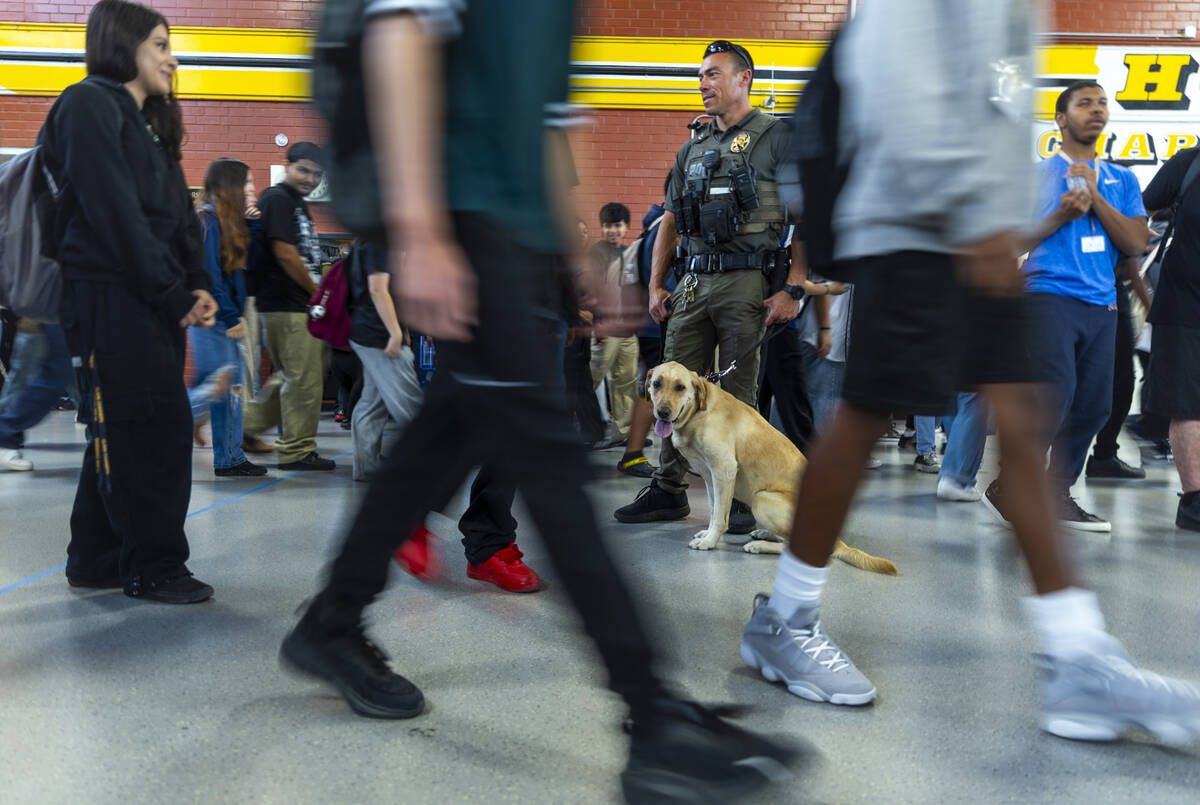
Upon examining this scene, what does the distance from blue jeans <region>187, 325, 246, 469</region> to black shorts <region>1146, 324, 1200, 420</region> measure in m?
3.62

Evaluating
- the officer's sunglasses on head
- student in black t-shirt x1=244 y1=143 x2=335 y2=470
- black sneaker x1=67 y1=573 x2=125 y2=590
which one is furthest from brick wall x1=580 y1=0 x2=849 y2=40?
black sneaker x1=67 y1=573 x2=125 y2=590

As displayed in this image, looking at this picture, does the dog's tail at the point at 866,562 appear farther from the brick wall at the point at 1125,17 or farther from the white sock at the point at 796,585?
the brick wall at the point at 1125,17

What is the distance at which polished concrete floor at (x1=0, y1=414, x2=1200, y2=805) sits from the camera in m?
1.42

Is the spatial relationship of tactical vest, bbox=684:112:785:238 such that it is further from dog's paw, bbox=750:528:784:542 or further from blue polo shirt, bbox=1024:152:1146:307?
dog's paw, bbox=750:528:784:542

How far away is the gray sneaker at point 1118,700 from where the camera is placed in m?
1.51

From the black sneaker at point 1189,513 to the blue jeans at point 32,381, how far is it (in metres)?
5.08

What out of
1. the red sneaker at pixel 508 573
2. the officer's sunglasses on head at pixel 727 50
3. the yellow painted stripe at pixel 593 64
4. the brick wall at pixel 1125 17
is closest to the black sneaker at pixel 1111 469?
the officer's sunglasses on head at pixel 727 50

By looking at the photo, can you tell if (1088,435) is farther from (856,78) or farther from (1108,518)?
Answer: (856,78)

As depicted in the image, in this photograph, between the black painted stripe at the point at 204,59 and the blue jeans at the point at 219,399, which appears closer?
the blue jeans at the point at 219,399

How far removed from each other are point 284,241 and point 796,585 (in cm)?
389

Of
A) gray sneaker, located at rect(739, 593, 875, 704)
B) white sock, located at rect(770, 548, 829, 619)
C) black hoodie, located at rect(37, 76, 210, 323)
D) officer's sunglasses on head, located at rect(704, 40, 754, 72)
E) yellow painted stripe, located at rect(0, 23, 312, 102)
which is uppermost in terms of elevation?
yellow painted stripe, located at rect(0, 23, 312, 102)

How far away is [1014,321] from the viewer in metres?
1.57

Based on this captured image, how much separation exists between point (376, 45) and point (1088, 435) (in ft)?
10.5

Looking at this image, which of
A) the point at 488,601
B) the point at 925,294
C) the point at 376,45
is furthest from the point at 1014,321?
the point at 488,601
